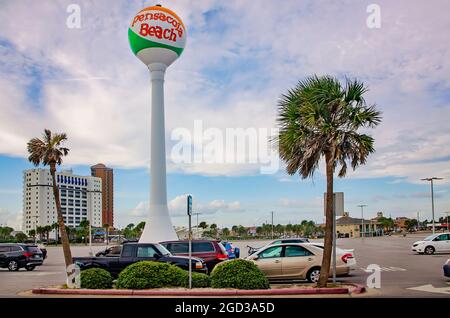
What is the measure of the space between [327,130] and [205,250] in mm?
7491

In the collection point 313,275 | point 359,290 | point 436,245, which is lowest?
point 436,245

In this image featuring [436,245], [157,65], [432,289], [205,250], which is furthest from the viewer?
[157,65]

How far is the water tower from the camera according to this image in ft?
119

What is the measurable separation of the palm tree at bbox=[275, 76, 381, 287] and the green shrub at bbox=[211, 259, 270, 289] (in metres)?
2.23

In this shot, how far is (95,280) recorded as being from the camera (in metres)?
15.3

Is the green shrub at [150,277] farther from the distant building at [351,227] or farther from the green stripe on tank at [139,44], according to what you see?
the distant building at [351,227]

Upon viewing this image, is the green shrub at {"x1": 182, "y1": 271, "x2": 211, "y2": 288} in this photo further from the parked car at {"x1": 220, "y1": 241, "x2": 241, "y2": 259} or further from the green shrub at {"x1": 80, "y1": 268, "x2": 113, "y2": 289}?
the parked car at {"x1": 220, "y1": 241, "x2": 241, "y2": 259}

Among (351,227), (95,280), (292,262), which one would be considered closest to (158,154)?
(292,262)

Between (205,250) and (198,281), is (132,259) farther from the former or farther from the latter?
(205,250)

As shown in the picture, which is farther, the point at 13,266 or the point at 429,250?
the point at 429,250

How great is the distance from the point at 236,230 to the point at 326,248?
447ft

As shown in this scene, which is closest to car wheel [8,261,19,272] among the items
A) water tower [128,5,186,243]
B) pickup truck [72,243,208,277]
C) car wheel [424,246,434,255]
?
water tower [128,5,186,243]
